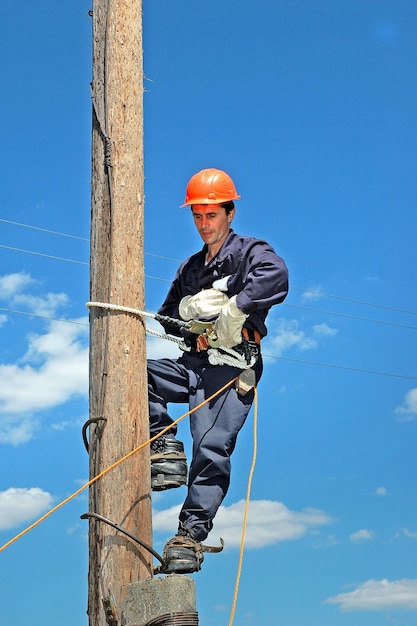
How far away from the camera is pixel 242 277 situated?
677 centimetres

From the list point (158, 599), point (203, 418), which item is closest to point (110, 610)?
point (158, 599)

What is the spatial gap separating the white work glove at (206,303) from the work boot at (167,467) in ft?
2.97

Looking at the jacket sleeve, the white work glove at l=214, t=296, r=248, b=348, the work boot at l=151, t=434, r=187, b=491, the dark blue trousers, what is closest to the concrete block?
the dark blue trousers

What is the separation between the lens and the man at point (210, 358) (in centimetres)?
642

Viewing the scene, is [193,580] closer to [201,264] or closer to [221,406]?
[221,406]

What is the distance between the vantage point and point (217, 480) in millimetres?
6488

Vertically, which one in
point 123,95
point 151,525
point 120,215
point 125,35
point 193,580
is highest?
point 125,35

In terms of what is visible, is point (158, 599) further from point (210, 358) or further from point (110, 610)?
point (210, 358)

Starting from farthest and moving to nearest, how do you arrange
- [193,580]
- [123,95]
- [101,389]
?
[123,95] < [101,389] < [193,580]

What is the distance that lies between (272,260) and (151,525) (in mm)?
1898

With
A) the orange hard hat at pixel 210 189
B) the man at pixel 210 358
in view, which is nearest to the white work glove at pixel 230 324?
the man at pixel 210 358

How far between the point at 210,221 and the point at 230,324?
849 millimetres

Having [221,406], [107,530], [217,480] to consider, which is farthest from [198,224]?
[107,530]

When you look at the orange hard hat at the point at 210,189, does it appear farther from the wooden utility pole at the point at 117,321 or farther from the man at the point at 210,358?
the wooden utility pole at the point at 117,321
